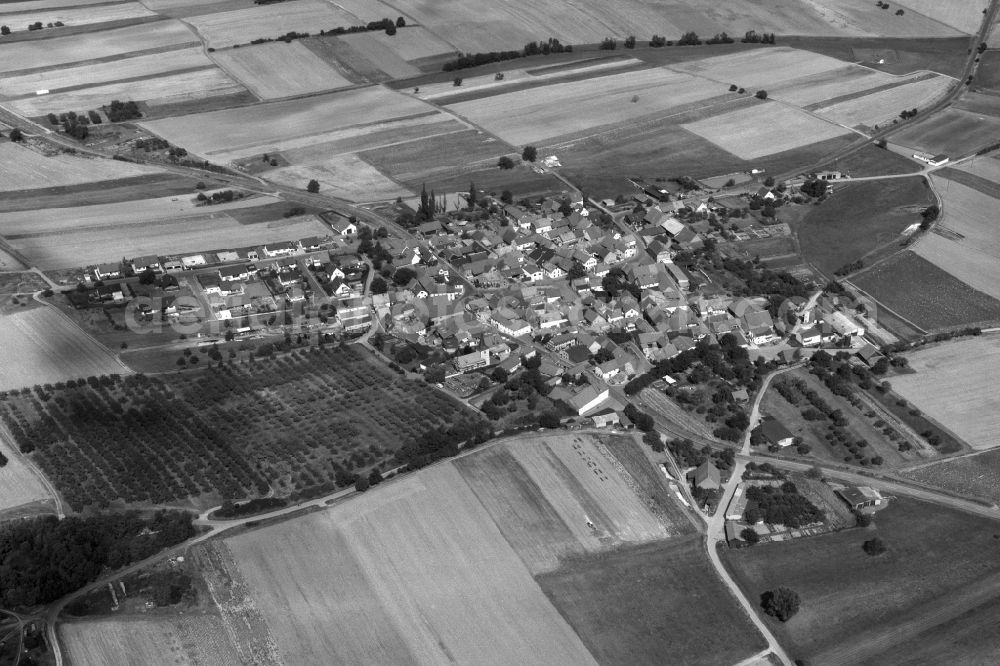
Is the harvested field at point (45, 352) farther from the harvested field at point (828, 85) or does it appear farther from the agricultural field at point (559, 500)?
the harvested field at point (828, 85)

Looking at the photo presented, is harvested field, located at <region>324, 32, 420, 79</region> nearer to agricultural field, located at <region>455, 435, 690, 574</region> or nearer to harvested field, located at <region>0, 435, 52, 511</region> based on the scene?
agricultural field, located at <region>455, 435, 690, 574</region>

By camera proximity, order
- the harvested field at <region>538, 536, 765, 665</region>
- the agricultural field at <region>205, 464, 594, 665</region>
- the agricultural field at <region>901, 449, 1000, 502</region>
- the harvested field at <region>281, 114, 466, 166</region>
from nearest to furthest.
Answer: the agricultural field at <region>205, 464, 594, 665</region> < the harvested field at <region>538, 536, 765, 665</region> < the agricultural field at <region>901, 449, 1000, 502</region> < the harvested field at <region>281, 114, 466, 166</region>

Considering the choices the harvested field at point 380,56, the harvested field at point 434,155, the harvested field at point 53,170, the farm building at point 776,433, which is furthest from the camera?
the harvested field at point 380,56

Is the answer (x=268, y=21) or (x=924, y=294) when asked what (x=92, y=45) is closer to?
(x=268, y=21)

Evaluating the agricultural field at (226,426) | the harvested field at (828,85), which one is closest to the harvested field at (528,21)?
the harvested field at (828,85)

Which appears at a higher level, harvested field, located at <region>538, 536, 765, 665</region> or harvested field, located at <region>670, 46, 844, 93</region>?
harvested field, located at <region>670, 46, 844, 93</region>

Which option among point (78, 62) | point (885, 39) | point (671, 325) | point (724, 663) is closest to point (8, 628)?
point (724, 663)

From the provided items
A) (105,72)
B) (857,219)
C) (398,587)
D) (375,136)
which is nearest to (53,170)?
(105,72)

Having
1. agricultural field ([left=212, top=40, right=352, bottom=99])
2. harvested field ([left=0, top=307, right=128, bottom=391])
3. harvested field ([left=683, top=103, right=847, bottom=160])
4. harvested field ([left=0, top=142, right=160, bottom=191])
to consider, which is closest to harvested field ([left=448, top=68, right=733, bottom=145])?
harvested field ([left=683, top=103, right=847, bottom=160])

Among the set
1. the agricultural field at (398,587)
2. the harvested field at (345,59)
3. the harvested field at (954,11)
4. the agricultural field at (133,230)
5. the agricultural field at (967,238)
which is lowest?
the agricultural field at (133,230)
